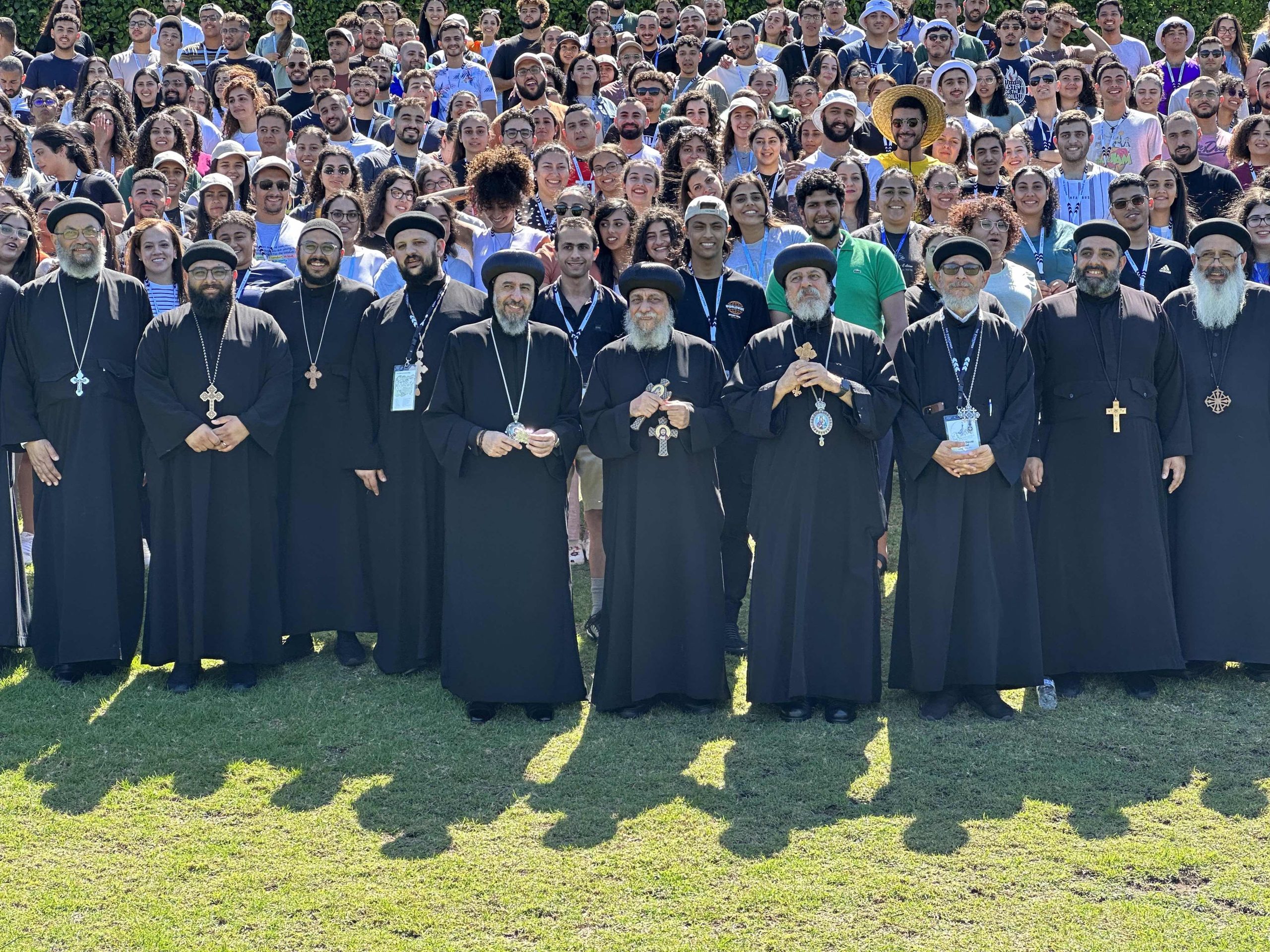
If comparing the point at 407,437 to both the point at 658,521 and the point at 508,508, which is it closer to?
the point at 508,508

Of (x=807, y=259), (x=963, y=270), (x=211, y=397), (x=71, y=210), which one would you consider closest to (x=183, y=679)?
(x=211, y=397)

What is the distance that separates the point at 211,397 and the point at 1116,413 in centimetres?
459

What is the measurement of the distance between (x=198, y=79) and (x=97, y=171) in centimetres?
394

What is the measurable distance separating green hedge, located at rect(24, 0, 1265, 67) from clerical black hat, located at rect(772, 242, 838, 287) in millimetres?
12592

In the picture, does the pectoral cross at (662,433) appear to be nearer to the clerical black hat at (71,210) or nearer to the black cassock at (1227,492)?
the black cassock at (1227,492)

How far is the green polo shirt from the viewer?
8648mm

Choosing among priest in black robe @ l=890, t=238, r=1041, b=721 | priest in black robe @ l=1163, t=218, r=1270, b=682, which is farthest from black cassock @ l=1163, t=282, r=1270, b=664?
priest in black robe @ l=890, t=238, r=1041, b=721

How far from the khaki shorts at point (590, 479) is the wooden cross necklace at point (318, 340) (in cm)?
159

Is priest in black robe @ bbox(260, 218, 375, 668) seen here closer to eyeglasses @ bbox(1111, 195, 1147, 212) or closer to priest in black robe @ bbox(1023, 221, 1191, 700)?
priest in black robe @ bbox(1023, 221, 1191, 700)

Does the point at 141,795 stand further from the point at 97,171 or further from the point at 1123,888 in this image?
the point at 97,171

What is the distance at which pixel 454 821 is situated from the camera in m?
6.54

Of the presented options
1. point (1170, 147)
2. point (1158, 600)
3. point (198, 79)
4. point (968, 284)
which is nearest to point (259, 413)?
point (968, 284)

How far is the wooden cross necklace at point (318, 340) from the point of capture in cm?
841

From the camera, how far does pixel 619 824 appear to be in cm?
649
